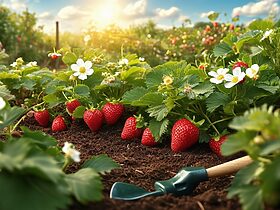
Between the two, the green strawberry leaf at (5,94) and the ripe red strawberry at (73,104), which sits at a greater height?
the green strawberry leaf at (5,94)

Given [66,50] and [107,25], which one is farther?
[107,25]

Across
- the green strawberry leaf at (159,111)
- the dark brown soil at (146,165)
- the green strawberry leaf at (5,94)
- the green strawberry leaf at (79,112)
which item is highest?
the green strawberry leaf at (5,94)

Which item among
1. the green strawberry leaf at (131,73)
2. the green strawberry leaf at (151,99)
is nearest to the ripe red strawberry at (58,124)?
the green strawberry leaf at (131,73)

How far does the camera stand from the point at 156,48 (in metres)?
11.0

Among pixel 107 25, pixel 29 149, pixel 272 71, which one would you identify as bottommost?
pixel 29 149

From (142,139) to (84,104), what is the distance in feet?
2.27

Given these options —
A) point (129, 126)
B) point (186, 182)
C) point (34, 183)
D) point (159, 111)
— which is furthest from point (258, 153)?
point (129, 126)

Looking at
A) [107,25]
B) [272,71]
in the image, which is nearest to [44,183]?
[272,71]

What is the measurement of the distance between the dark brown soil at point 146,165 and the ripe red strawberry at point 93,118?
0.07 m

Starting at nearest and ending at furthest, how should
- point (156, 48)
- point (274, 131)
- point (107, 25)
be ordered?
point (274, 131) → point (156, 48) → point (107, 25)

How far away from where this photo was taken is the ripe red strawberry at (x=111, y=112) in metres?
3.33

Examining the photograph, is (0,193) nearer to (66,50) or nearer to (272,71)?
(272,71)

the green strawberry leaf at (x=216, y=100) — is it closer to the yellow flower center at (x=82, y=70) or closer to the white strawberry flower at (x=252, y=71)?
the white strawberry flower at (x=252, y=71)

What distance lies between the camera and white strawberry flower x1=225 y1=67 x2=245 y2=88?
2652 mm
